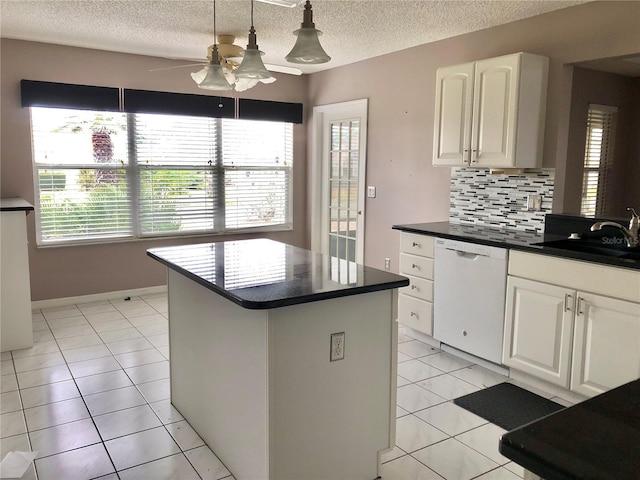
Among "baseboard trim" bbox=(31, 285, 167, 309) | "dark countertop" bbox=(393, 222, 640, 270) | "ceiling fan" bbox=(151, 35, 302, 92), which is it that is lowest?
"baseboard trim" bbox=(31, 285, 167, 309)

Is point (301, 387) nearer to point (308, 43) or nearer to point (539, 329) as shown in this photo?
point (308, 43)

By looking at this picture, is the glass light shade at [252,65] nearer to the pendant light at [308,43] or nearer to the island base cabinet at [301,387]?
the pendant light at [308,43]

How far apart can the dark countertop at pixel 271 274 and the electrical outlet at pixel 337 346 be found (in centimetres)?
19

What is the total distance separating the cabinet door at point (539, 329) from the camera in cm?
293

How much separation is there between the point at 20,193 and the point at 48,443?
2.92 metres

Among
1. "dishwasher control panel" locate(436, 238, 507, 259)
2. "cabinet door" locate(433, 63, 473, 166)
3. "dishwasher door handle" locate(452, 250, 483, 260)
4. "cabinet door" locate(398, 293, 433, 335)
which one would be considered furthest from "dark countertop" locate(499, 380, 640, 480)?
"cabinet door" locate(433, 63, 473, 166)

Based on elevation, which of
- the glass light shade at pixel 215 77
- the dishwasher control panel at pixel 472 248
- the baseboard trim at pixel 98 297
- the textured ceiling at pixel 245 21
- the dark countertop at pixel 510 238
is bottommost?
the baseboard trim at pixel 98 297

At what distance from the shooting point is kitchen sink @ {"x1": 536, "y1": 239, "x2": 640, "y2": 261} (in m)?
2.99

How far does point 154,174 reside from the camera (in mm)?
5312

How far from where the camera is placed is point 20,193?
4.67 m

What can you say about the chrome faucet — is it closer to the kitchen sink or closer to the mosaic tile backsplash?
the kitchen sink

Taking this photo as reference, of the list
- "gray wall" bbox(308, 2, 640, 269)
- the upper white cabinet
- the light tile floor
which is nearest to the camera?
the light tile floor

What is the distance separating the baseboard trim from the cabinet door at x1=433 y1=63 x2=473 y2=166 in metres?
3.27

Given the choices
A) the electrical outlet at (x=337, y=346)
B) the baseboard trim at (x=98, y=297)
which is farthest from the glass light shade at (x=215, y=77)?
the baseboard trim at (x=98, y=297)
